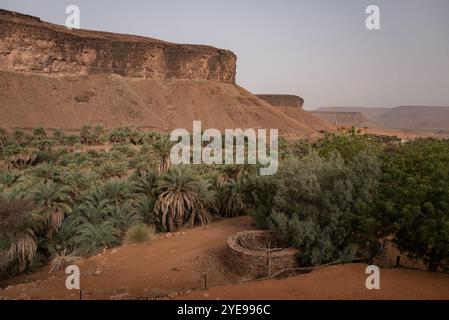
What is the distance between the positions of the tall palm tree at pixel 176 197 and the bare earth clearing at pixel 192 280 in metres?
1.63

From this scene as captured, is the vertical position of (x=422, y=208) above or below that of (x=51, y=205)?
above

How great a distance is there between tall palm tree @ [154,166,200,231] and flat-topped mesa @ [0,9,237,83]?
2814 inches

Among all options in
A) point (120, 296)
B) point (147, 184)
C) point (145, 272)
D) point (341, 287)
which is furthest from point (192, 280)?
point (147, 184)

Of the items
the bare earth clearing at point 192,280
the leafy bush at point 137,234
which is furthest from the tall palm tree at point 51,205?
the leafy bush at point 137,234

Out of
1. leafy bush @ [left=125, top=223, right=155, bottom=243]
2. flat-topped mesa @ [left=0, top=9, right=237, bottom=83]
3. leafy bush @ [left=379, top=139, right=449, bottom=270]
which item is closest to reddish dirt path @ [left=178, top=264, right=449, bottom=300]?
leafy bush @ [left=379, top=139, right=449, bottom=270]

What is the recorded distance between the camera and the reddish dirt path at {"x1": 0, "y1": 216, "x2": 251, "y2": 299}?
973 centimetres

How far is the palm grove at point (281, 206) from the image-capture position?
33.9 feet

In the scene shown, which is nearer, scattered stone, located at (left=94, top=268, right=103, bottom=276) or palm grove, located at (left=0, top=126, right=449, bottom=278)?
palm grove, located at (left=0, top=126, right=449, bottom=278)

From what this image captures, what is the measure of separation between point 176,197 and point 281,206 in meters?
5.40

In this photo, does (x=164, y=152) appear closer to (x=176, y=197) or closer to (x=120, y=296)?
(x=176, y=197)

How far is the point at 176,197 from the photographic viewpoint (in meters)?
16.6

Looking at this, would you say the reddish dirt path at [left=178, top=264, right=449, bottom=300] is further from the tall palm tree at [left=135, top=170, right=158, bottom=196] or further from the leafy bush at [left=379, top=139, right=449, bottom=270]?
the tall palm tree at [left=135, top=170, right=158, bottom=196]

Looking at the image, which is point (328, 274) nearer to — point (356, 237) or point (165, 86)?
point (356, 237)

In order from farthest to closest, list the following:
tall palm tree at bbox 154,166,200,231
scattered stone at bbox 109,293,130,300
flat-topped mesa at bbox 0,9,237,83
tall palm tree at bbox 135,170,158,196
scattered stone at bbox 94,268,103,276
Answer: flat-topped mesa at bbox 0,9,237,83
tall palm tree at bbox 135,170,158,196
tall palm tree at bbox 154,166,200,231
scattered stone at bbox 94,268,103,276
scattered stone at bbox 109,293,130,300
